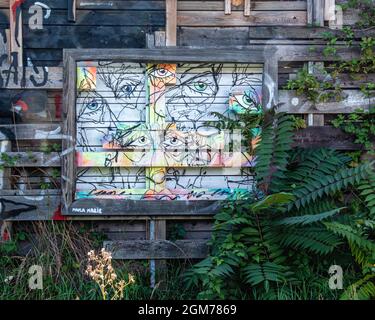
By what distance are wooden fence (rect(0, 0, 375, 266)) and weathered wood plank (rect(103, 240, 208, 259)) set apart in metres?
0.01

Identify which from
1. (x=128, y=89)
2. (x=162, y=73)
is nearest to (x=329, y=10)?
(x=162, y=73)

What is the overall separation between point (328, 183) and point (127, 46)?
2.72 metres

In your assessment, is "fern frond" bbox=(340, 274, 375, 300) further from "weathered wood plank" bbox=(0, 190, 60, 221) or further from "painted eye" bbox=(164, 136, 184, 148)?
"weathered wood plank" bbox=(0, 190, 60, 221)

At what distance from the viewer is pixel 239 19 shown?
657 cm

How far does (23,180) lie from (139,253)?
1.57 m

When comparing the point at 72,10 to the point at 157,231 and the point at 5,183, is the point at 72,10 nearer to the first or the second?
the point at 5,183

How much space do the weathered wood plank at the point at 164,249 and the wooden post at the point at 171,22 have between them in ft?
7.42

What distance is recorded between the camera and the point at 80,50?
6387mm

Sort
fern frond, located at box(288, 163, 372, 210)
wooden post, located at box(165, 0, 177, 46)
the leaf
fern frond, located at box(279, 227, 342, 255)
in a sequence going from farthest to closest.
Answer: wooden post, located at box(165, 0, 177, 46) < fern frond, located at box(288, 163, 372, 210) < fern frond, located at box(279, 227, 342, 255) < the leaf

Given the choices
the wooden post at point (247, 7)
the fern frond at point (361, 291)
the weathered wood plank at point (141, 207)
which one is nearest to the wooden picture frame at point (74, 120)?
the weathered wood plank at point (141, 207)

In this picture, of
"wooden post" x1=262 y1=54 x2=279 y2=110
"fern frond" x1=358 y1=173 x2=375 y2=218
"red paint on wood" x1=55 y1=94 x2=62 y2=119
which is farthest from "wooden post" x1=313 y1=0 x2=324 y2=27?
"red paint on wood" x1=55 y1=94 x2=62 y2=119

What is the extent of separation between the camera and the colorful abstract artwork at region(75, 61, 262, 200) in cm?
637

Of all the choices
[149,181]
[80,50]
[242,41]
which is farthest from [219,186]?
[80,50]

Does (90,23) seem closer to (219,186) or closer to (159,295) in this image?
(219,186)
